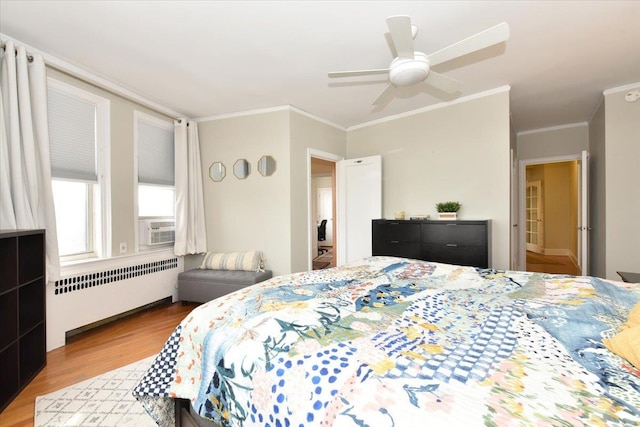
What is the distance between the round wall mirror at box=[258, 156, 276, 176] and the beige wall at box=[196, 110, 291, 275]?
0.05 m

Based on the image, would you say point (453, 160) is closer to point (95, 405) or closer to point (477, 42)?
point (477, 42)

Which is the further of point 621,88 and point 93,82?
point 621,88

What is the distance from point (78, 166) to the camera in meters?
2.80

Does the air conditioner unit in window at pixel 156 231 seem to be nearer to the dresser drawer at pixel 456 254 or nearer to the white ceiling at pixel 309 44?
the white ceiling at pixel 309 44

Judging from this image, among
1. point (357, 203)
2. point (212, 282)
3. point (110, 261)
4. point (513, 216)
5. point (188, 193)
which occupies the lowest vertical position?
point (212, 282)

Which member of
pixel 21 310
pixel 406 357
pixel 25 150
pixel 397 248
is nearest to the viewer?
pixel 406 357

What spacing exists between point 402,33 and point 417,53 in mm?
371

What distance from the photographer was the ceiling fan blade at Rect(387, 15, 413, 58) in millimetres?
1554

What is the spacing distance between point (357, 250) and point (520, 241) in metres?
2.80

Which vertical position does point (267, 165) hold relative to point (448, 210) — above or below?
above

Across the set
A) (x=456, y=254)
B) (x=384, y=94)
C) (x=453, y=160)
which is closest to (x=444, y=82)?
(x=384, y=94)

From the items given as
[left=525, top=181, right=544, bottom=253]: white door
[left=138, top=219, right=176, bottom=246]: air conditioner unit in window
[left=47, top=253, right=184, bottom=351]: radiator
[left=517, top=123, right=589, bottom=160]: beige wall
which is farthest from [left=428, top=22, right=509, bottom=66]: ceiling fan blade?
[left=525, top=181, right=544, bottom=253]: white door

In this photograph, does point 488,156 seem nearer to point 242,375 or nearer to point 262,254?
Answer: point 262,254

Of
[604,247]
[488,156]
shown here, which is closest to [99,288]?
[488,156]
